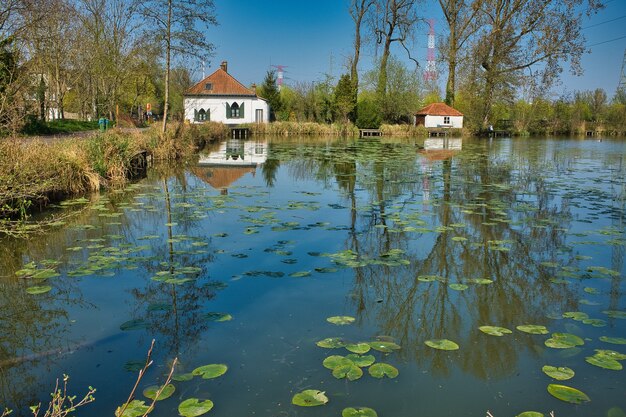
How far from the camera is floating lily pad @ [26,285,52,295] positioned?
448 centimetres

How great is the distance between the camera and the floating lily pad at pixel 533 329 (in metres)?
3.74

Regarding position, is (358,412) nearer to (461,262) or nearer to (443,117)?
(461,262)

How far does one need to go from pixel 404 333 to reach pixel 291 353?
3.02ft

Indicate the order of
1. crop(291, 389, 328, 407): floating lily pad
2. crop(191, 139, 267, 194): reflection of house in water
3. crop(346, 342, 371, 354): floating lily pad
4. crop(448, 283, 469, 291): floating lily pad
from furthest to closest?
crop(191, 139, 267, 194): reflection of house in water, crop(448, 283, 469, 291): floating lily pad, crop(346, 342, 371, 354): floating lily pad, crop(291, 389, 328, 407): floating lily pad

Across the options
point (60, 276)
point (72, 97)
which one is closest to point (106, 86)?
point (72, 97)

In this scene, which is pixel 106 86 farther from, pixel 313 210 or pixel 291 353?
pixel 291 353

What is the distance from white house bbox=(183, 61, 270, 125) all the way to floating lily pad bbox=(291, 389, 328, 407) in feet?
141

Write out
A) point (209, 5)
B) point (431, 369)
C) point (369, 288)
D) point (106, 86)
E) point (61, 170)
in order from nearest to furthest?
point (431, 369)
point (369, 288)
point (61, 170)
point (209, 5)
point (106, 86)

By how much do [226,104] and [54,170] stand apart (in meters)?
37.2

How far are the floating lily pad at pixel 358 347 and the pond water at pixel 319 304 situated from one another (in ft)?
0.07

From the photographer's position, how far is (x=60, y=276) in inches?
191

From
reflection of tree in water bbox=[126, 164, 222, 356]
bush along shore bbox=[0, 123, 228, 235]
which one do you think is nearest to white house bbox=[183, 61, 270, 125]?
bush along shore bbox=[0, 123, 228, 235]

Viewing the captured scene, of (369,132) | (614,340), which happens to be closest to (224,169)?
(614,340)

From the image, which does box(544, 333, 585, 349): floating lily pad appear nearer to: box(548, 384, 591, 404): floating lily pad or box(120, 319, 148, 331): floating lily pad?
box(548, 384, 591, 404): floating lily pad
